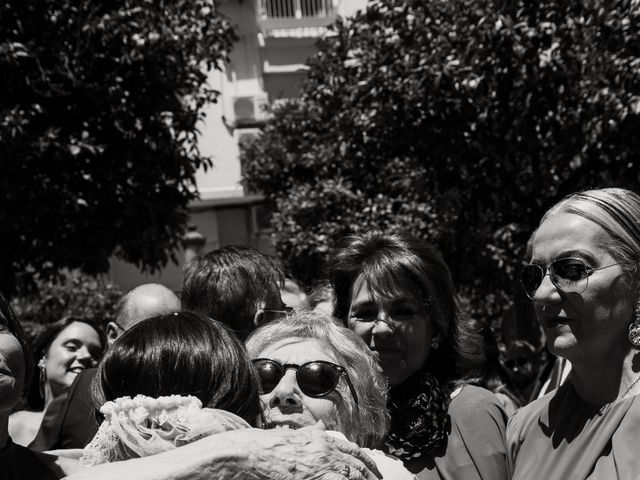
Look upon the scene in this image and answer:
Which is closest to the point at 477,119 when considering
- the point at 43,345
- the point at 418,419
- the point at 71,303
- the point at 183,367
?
the point at 43,345

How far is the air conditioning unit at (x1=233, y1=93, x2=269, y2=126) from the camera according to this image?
21375 mm

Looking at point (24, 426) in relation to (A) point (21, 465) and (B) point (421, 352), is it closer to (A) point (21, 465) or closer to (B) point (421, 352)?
(A) point (21, 465)

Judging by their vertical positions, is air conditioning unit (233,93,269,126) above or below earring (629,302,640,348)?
above

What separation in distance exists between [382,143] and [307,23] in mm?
10891

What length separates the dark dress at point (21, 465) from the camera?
268cm

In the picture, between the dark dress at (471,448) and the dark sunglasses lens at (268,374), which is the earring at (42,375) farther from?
the dark sunglasses lens at (268,374)

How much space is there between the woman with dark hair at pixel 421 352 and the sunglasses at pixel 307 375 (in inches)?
23.2

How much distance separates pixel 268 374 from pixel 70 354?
9.95 ft

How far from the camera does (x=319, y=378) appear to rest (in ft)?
8.45

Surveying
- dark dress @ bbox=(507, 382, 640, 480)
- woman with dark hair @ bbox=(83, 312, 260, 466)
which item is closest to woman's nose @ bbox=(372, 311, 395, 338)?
dark dress @ bbox=(507, 382, 640, 480)

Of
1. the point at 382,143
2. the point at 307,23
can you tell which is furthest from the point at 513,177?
the point at 307,23

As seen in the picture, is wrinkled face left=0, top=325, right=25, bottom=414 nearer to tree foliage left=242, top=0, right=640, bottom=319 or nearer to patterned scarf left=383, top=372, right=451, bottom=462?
patterned scarf left=383, top=372, right=451, bottom=462

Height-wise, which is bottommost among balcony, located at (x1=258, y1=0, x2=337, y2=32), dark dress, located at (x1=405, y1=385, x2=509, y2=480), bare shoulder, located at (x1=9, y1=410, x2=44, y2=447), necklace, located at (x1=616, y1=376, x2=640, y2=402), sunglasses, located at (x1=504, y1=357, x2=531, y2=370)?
sunglasses, located at (x1=504, y1=357, x2=531, y2=370)

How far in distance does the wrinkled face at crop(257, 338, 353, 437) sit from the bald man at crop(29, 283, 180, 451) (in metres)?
1.34
